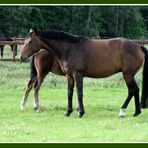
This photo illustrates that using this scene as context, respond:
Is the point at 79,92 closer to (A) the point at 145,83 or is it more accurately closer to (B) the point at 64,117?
(B) the point at 64,117

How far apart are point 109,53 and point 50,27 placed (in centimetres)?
964

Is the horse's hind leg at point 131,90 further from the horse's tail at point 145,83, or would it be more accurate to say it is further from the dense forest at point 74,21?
the dense forest at point 74,21

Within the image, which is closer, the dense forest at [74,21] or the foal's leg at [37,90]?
the foal's leg at [37,90]

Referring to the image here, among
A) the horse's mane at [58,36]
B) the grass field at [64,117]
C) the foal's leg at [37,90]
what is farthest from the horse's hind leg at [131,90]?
the foal's leg at [37,90]

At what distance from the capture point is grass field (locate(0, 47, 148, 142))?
24.8 ft

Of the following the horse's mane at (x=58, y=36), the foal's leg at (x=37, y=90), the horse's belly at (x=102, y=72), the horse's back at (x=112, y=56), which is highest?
the horse's mane at (x=58, y=36)

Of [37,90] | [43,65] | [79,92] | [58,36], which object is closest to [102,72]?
[79,92]

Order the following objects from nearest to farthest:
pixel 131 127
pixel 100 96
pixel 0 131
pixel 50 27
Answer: pixel 0 131
pixel 131 127
pixel 100 96
pixel 50 27

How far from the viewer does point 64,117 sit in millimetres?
10023

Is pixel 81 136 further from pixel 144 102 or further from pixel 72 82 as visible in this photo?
pixel 144 102

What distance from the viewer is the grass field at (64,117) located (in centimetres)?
757

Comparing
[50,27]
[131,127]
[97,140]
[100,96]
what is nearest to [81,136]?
[97,140]

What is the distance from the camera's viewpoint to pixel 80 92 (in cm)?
1034

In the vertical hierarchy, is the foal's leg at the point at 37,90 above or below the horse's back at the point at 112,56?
below
